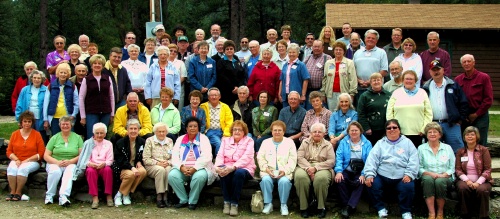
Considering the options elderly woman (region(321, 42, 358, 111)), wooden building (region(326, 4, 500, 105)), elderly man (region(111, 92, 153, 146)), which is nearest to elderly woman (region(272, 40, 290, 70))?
elderly woman (region(321, 42, 358, 111))

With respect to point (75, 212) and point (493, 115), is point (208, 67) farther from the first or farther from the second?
point (493, 115)

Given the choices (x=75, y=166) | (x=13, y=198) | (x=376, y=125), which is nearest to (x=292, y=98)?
(x=376, y=125)

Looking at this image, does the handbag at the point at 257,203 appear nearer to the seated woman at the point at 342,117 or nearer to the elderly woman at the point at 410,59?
the seated woman at the point at 342,117

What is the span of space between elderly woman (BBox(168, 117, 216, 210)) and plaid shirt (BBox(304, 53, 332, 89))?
1990 mm

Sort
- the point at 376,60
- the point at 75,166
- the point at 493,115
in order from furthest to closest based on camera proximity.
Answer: the point at 493,115, the point at 376,60, the point at 75,166

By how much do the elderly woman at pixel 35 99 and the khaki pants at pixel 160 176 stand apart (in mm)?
1968

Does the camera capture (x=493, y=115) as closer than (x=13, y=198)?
No

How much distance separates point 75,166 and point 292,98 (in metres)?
3.00

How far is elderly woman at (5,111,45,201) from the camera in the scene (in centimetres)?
741

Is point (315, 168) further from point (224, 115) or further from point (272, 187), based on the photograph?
point (224, 115)

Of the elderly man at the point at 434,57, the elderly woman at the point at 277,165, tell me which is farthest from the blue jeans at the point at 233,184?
the elderly man at the point at 434,57

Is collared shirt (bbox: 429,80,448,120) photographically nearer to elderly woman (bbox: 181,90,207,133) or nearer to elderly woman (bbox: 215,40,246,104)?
elderly woman (bbox: 215,40,246,104)

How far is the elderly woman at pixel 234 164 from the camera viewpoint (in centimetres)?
688

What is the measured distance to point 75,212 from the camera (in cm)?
686
